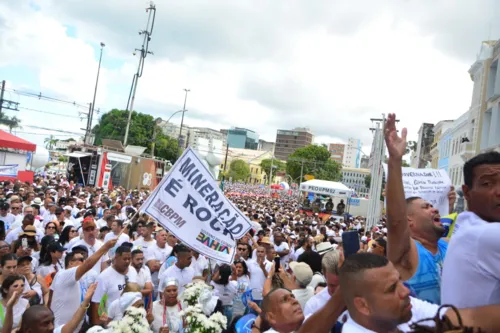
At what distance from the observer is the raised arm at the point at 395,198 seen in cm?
228

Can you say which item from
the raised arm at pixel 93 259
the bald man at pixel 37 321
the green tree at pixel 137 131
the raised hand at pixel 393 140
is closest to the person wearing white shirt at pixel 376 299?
the raised hand at pixel 393 140

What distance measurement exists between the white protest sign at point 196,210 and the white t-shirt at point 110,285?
2.74ft

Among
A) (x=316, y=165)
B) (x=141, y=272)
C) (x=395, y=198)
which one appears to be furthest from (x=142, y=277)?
(x=316, y=165)

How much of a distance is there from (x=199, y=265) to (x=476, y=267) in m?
5.97

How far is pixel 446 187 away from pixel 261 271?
9.88 ft

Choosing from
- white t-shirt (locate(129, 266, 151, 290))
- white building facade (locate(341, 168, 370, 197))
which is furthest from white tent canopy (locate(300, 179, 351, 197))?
white building facade (locate(341, 168, 370, 197))

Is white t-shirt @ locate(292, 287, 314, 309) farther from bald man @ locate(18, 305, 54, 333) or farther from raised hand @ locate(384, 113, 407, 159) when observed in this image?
raised hand @ locate(384, 113, 407, 159)

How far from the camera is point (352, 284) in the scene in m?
1.94

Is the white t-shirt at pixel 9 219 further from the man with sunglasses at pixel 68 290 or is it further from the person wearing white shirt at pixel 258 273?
the person wearing white shirt at pixel 258 273

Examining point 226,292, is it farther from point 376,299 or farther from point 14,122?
point 14,122

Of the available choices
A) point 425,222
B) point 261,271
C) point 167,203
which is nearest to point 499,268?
point 425,222

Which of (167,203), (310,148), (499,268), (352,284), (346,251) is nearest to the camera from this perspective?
(499,268)

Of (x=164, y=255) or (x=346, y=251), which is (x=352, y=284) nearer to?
(x=346, y=251)

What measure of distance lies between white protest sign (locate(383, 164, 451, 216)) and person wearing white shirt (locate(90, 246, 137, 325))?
3.71 m
